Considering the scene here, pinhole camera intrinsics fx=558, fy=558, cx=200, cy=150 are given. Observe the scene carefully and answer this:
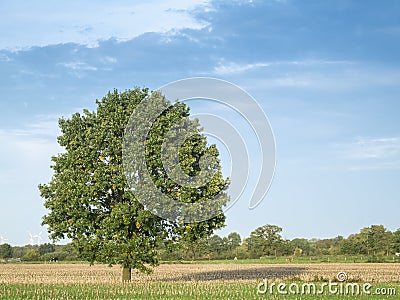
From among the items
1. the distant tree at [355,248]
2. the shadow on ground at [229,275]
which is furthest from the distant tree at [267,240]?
the shadow on ground at [229,275]

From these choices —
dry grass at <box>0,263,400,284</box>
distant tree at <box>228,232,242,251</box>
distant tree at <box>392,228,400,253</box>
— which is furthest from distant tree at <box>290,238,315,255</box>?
dry grass at <box>0,263,400,284</box>

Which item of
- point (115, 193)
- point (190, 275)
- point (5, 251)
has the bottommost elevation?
point (5, 251)

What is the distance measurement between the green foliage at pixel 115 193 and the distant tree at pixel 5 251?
105577 millimetres

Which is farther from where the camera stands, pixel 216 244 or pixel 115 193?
pixel 216 244

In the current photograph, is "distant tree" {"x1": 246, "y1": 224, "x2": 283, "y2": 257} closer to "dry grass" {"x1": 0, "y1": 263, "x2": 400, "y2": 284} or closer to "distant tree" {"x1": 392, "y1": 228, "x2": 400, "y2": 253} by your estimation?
"distant tree" {"x1": 392, "y1": 228, "x2": 400, "y2": 253}

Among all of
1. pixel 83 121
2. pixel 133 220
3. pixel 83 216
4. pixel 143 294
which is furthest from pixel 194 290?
pixel 83 121

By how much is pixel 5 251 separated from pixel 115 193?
360 feet

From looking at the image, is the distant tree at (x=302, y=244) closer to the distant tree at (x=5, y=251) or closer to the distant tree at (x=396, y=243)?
the distant tree at (x=396, y=243)

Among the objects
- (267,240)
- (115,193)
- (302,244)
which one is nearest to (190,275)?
(115,193)

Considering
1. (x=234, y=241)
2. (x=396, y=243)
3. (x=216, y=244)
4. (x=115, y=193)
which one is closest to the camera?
(x=115, y=193)

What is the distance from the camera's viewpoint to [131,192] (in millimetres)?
36875

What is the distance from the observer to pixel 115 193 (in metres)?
38.4

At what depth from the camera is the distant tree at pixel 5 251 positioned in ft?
446

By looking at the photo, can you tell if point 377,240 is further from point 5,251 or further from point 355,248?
point 5,251
